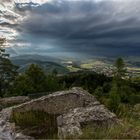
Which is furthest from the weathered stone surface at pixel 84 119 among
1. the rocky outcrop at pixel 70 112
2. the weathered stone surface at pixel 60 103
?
the weathered stone surface at pixel 60 103

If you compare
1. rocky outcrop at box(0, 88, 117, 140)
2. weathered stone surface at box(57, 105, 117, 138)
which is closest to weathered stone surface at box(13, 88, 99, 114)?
rocky outcrop at box(0, 88, 117, 140)

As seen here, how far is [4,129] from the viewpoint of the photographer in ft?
43.4

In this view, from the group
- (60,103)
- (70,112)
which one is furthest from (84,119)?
(60,103)

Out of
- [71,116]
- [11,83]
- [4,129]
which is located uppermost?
[71,116]

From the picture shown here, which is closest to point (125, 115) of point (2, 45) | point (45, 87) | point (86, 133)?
point (86, 133)

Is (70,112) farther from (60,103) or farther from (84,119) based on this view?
(60,103)

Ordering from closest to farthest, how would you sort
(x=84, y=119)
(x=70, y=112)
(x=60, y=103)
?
1. (x=84, y=119)
2. (x=70, y=112)
3. (x=60, y=103)

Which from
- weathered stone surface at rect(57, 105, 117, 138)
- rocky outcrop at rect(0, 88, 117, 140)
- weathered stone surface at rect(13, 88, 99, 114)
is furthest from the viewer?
weathered stone surface at rect(13, 88, 99, 114)

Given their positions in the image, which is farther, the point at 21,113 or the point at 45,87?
the point at 45,87

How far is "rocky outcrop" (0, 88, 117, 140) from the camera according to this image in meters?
11.0

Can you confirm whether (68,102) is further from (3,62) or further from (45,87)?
(3,62)

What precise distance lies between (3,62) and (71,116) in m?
59.0

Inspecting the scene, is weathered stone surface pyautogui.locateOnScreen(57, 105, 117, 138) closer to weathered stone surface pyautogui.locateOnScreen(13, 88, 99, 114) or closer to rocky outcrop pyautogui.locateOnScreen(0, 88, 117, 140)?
rocky outcrop pyautogui.locateOnScreen(0, 88, 117, 140)

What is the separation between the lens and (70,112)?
42.1ft
